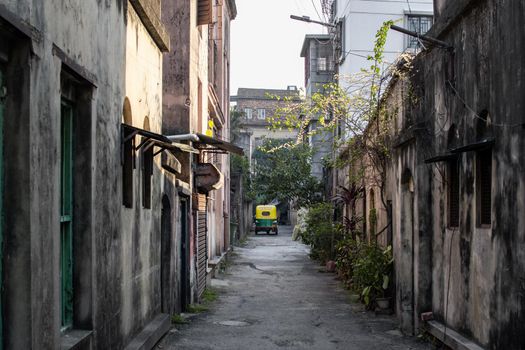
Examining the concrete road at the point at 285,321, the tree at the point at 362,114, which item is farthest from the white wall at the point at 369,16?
the tree at the point at 362,114

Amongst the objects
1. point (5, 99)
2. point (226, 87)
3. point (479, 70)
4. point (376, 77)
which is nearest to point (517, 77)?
point (479, 70)

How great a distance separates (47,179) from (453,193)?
21.7 ft

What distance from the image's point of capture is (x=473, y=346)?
8039mm

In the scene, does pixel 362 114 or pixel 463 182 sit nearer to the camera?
pixel 463 182

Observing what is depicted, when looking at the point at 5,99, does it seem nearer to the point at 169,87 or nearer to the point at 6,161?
the point at 6,161

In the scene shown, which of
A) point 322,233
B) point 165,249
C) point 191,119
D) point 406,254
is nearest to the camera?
point 165,249

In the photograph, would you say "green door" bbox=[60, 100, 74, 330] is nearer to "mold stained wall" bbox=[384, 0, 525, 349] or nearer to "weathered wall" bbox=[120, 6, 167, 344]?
"weathered wall" bbox=[120, 6, 167, 344]

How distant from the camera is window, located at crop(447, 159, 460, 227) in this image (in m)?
9.58

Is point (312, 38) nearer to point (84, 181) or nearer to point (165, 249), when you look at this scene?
point (165, 249)

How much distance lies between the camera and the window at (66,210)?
5.93 m

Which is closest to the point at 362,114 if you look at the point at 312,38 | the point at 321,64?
the point at 312,38

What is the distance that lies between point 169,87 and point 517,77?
856 centimetres

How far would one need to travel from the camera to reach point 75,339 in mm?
5719

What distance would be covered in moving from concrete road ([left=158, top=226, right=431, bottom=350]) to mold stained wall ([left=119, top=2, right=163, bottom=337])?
124 centimetres
